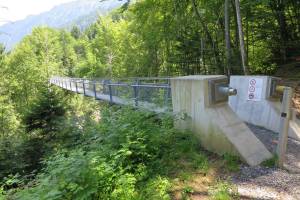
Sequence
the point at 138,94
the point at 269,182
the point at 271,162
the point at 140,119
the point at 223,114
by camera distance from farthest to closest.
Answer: the point at 138,94
the point at 140,119
the point at 223,114
the point at 271,162
the point at 269,182

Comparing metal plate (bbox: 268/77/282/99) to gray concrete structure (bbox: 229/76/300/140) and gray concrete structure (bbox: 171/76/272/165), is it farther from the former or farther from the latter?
gray concrete structure (bbox: 171/76/272/165)

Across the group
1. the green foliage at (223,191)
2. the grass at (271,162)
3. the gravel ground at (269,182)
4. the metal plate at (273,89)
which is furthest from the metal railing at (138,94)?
the green foliage at (223,191)

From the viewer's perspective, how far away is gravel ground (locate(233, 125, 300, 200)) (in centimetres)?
355

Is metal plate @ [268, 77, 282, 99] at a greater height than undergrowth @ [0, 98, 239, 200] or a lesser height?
greater

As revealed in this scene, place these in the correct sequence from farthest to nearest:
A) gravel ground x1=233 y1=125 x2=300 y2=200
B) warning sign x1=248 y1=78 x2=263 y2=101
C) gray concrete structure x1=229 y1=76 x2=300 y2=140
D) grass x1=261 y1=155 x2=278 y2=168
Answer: gray concrete structure x1=229 y1=76 x2=300 y2=140
warning sign x1=248 y1=78 x2=263 y2=101
grass x1=261 y1=155 x2=278 y2=168
gravel ground x1=233 y1=125 x2=300 y2=200

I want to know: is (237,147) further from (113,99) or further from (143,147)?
(113,99)

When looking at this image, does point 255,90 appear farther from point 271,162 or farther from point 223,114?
point 271,162

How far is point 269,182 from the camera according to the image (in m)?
3.85

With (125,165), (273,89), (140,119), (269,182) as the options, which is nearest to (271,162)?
(269,182)

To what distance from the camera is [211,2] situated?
15.0 m

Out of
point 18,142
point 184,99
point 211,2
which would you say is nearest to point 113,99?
point 18,142

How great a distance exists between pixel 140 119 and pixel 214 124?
1.30 meters

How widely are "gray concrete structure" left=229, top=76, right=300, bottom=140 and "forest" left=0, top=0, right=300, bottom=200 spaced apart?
6.85 feet

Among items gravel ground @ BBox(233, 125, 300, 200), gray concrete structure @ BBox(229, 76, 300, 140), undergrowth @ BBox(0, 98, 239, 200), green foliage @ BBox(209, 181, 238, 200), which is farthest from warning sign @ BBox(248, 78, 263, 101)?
green foliage @ BBox(209, 181, 238, 200)
